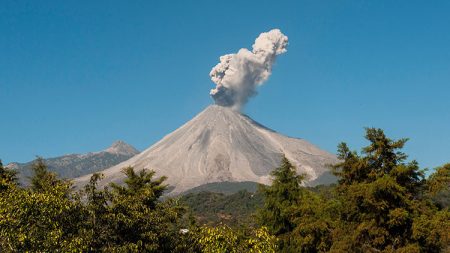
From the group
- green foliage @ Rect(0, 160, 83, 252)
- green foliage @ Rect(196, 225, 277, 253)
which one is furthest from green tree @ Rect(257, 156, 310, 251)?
green foliage @ Rect(0, 160, 83, 252)

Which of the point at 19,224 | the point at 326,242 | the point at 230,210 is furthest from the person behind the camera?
the point at 230,210

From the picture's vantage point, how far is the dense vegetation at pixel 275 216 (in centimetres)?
1753

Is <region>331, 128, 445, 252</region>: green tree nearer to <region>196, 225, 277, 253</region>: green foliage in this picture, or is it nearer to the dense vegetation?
the dense vegetation

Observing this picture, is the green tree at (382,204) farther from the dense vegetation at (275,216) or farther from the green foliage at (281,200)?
the green foliage at (281,200)

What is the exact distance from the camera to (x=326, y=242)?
2984cm

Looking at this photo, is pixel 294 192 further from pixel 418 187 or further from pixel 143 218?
pixel 143 218

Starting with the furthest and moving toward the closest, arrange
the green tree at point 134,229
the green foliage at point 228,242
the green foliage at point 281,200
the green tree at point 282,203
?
the green foliage at point 281,200, the green tree at point 282,203, the green foliage at point 228,242, the green tree at point 134,229

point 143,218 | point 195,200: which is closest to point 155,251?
point 143,218

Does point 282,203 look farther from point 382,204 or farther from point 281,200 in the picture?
point 382,204

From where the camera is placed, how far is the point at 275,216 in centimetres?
3619

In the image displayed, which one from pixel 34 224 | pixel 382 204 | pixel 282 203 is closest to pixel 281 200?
pixel 282 203

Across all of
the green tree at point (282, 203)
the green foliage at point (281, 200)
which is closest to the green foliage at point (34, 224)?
the green tree at point (282, 203)

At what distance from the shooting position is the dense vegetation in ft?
57.5

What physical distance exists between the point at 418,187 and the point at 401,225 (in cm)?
257
